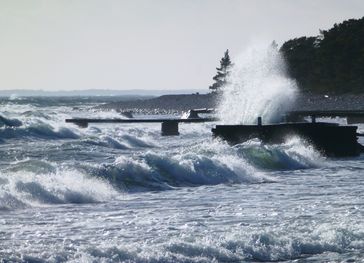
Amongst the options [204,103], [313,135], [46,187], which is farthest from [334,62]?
[46,187]

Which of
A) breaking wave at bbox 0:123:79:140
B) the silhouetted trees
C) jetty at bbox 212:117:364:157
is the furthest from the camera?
the silhouetted trees

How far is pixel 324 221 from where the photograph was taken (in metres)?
14.2

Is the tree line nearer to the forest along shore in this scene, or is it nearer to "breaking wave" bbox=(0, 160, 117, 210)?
the forest along shore

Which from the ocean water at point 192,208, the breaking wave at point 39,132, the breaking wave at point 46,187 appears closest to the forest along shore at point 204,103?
the breaking wave at point 39,132

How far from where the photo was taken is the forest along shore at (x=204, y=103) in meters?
85.0

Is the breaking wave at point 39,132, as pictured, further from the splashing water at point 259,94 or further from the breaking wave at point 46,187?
the breaking wave at point 46,187

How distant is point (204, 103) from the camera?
11975 cm

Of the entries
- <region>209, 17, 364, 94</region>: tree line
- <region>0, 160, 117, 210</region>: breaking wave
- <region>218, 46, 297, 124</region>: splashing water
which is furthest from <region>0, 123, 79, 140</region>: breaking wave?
<region>209, 17, 364, 94</region>: tree line

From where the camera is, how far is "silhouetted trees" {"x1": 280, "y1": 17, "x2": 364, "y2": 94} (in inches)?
3920

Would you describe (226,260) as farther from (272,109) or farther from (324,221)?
(272,109)

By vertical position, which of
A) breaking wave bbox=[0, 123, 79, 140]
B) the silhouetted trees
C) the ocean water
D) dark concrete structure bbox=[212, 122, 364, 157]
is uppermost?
the silhouetted trees

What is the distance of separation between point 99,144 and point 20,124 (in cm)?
1496

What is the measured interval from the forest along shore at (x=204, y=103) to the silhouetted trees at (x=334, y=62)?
5173mm

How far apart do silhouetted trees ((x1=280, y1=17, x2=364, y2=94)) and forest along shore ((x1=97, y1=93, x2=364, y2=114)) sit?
517 cm
